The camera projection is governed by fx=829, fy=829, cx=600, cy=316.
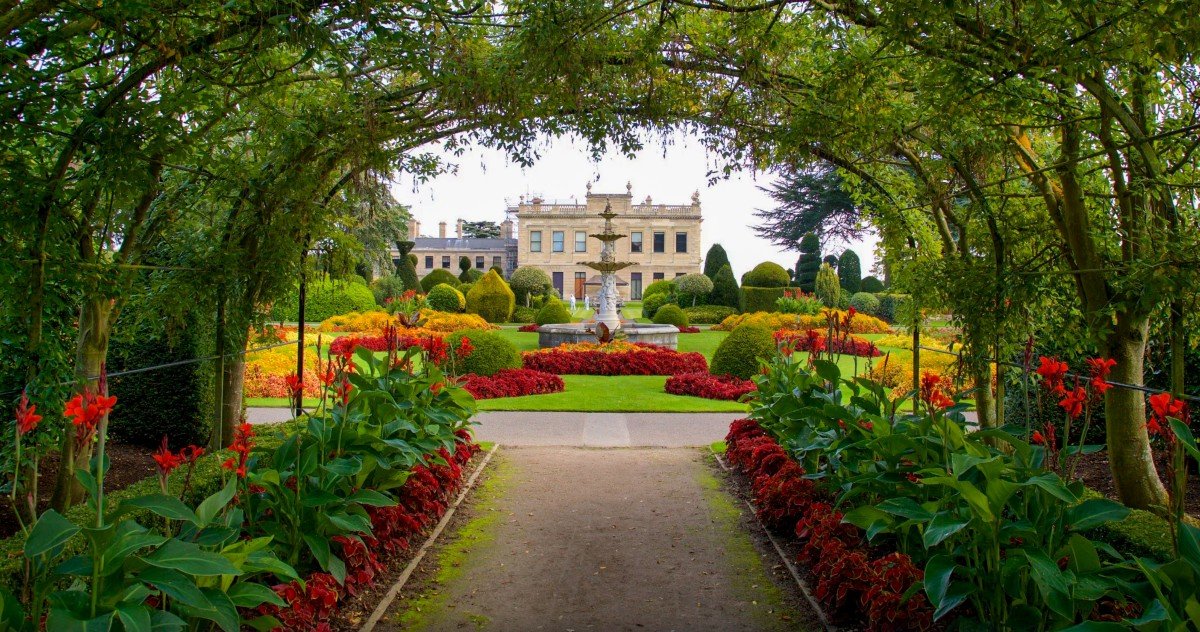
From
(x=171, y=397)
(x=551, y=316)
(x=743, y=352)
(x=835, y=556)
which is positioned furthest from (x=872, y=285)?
(x=835, y=556)

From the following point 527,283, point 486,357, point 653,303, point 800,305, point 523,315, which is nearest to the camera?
point 486,357

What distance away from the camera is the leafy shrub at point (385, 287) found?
27.5 meters

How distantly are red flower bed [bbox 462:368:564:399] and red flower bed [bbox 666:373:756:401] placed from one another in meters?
1.53

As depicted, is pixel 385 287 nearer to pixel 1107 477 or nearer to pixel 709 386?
pixel 709 386

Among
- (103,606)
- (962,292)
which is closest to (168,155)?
(103,606)

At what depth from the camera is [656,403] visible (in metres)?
9.67

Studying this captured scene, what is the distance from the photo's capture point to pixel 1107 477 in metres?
5.12

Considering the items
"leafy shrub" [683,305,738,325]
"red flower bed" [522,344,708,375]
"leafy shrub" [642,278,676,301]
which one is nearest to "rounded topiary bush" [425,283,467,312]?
"leafy shrub" [683,305,738,325]

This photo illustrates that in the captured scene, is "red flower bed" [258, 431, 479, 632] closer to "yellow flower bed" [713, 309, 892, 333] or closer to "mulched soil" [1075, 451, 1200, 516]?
"mulched soil" [1075, 451, 1200, 516]

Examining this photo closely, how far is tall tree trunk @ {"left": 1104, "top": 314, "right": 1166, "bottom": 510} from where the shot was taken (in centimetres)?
385

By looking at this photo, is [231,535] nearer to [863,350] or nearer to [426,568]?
[426,568]

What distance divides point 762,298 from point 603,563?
23.4 meters

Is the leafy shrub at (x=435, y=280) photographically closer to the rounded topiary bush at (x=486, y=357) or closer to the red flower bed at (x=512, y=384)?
the rounded topiary bush at (x=486, y=357)

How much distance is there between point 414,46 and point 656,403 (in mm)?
6691
